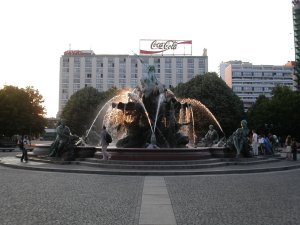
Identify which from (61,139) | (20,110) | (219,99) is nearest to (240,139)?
(61,139)

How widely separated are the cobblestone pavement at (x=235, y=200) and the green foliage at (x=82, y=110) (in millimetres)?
51476

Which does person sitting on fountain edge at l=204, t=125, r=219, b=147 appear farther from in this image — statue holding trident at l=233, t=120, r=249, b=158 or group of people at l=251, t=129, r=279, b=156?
statue holding trident at l=233, t=120, r=249, b=158

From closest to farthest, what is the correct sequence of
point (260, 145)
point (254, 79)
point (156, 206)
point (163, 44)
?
point (156, 206), point (260, 145), point (163, 44), point (254, 79)

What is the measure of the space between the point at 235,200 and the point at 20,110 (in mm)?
53098

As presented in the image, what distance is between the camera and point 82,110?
216 ft

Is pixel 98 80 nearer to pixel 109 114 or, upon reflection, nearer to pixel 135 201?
pixel 109 114

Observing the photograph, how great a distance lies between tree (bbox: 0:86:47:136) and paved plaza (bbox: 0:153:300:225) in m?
44.4

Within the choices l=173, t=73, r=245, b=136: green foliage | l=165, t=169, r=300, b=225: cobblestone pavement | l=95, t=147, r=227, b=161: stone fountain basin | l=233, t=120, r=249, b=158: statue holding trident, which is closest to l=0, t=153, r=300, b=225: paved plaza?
l=165, t=169, r=300, b=225: cobblestone pavement

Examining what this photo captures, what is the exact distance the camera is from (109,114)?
28.0 metres

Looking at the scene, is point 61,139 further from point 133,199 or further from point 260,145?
point 260,145

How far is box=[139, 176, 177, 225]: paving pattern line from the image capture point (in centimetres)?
785

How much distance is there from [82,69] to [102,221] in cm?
12059

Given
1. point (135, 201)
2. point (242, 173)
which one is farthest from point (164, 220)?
point (242, 173)

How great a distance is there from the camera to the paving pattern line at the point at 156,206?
7846 millimetres
